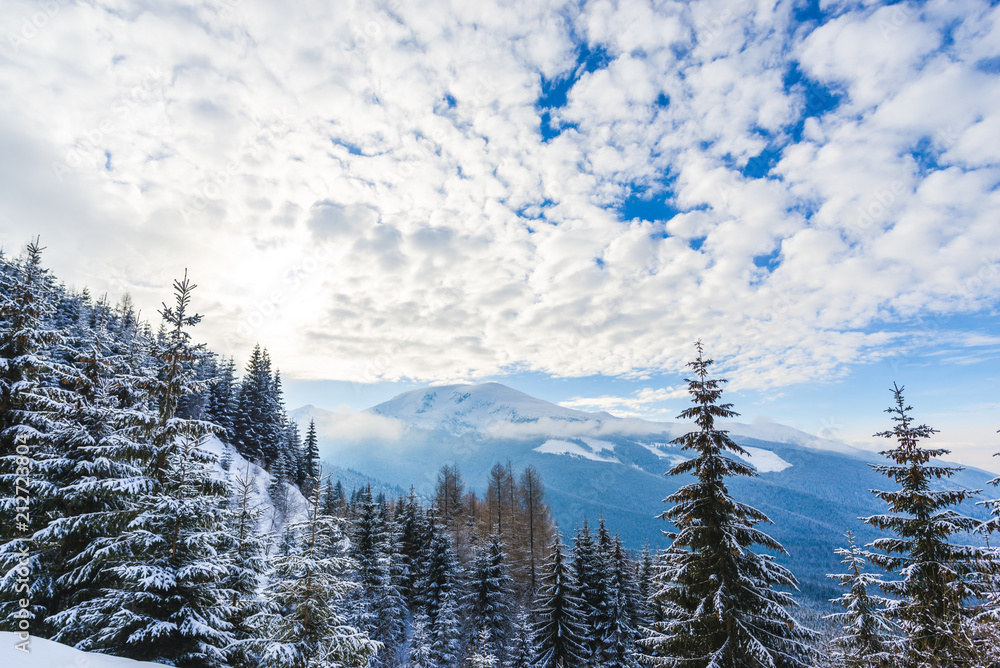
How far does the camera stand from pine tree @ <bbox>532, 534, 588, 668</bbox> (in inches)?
949

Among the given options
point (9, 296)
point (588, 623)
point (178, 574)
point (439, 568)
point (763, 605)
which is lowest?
point (588, 623)

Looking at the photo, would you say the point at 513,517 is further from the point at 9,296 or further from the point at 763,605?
the point at 9,296

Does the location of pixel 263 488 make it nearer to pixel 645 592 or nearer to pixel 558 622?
pixel 558 622

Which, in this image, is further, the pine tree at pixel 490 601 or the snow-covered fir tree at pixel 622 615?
the pine tree at pixel 490 601

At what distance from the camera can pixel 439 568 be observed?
29.9 meters

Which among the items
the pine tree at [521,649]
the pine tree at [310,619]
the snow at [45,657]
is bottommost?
the pine tree at [521,649]

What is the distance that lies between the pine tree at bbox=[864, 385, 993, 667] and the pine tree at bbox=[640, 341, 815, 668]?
3.07m

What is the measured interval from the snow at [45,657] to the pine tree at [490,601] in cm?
2351

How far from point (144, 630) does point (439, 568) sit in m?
23.0

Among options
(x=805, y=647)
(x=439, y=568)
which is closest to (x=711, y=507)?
(x=805, y=647)

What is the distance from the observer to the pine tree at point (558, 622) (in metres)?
24.1

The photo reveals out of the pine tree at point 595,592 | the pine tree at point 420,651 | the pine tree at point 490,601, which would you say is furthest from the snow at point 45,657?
the pine tree at point 595,592

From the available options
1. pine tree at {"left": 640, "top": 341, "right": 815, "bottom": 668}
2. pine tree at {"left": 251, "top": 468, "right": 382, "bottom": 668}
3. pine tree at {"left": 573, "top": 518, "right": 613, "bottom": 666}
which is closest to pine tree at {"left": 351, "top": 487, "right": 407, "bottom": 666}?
pine tree at {"left": 573, "top": 518, "right": 613, "bottom": 666}
